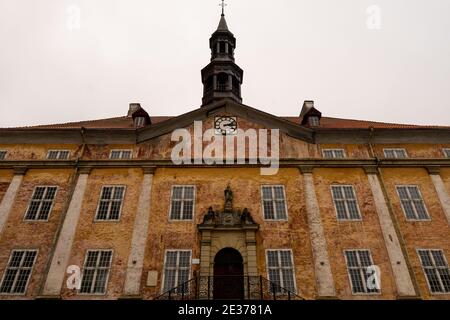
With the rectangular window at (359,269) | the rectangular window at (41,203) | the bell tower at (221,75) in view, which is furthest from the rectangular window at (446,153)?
the rectangular window at (41,203)

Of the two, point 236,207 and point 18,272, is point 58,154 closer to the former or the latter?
point 18,272

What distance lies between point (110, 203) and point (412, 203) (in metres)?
14.2

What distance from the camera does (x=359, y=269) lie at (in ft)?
51.3

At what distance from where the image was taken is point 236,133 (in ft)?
65.0

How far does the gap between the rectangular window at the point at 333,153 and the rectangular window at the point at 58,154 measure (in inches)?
521

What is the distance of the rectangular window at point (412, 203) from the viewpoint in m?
17.2

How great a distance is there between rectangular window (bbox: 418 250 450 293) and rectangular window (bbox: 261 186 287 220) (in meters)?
6.08

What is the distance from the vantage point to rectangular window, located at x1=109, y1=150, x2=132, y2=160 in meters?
19.2

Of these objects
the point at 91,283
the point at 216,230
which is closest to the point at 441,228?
the point at 216,230

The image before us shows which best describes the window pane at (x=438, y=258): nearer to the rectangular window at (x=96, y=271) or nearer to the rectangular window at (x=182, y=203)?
the rectangular window at (x=182, y=203)

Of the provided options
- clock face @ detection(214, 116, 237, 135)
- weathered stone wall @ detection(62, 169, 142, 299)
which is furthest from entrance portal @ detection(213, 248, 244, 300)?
clock face @ detection(214, 116, 237, 135)

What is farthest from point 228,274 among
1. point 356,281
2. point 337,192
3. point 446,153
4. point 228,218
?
point 446,153

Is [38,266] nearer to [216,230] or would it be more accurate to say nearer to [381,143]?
[216,230]
